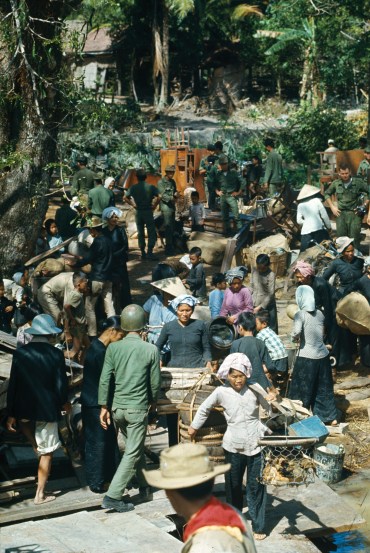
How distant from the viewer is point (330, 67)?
35.4m

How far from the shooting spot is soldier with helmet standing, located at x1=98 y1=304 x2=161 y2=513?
26.6ft

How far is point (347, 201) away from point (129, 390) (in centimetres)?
836

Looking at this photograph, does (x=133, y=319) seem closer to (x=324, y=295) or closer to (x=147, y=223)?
(x=324, y=295)

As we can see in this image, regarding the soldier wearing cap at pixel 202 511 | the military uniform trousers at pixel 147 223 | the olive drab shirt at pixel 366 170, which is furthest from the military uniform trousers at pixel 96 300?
the soldier wearing cap at pixel 202 511

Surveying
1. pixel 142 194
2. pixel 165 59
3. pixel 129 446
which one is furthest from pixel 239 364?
pixel 165 59

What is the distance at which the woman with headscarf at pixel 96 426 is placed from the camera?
332 inches

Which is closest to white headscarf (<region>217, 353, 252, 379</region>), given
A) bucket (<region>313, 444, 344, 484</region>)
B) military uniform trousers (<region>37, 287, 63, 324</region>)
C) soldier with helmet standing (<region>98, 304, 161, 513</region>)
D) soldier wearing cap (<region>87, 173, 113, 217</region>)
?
soldier with helmet standing (<region>98, 304, 161, 513</region>)

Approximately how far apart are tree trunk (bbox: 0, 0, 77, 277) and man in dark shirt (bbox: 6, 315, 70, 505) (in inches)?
201

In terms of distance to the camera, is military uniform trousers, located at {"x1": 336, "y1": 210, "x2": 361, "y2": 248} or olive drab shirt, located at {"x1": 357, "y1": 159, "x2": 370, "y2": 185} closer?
military uniform trousers, located at {"x1": 336, "y1": 210, "x2": 361, "y2": 248}

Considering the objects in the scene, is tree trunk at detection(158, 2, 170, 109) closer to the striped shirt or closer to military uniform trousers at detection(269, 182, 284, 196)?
military uniform trousers at detection(269, 182, 284, 196)

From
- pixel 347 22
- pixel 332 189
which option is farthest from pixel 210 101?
pixel 332 189

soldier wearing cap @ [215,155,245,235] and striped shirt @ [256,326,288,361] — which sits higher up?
soldier wearing cap @ [215,155,245,235]

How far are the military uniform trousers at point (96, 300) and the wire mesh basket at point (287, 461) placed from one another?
4723 millimetres

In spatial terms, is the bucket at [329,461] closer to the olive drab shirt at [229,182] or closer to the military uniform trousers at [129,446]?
the military uniform trousers at [129,446]
